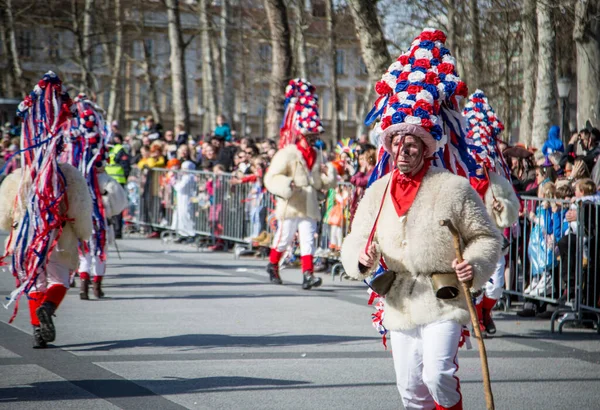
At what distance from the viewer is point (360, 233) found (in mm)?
5516

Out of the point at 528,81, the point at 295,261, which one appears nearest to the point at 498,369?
the point at 295,261

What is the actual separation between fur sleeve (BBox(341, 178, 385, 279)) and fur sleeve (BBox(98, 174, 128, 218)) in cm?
639

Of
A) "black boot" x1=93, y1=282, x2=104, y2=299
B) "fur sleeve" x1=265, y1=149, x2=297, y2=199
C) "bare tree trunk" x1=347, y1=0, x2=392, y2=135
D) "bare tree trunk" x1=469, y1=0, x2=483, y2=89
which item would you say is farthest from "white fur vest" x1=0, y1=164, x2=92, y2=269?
"bare tree trunk" x1=469, y1=0, x2=483, y2=89

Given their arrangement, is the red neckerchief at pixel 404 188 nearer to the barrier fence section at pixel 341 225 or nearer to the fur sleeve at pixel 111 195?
the barrier fence section at pixel 341 225

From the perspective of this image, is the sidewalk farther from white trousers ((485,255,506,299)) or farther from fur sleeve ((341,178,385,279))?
fur sleeve ((341,178,385,279))

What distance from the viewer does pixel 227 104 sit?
32.8 metres

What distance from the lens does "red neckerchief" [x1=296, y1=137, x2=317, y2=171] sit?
512 inches

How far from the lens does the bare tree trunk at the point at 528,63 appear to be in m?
18.8

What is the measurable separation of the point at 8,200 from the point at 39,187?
339 millimetres

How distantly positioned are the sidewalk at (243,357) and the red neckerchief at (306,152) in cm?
175

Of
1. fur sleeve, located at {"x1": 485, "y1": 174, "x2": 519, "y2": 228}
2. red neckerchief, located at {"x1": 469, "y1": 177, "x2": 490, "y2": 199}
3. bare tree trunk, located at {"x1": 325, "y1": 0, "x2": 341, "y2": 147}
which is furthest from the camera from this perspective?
bare tree trunk, located at {"x1": 325, "y1": 0, "x2": 341, "y2": 147}

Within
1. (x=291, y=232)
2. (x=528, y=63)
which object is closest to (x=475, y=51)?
(x=528, y=63)

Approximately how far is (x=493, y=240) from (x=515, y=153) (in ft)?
24.5

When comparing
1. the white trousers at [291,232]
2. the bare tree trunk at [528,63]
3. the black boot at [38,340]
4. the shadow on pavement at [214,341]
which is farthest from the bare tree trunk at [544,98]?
the black boot at [38,340]
